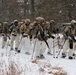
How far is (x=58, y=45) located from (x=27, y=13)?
2239 cm

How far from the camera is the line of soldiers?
17000 millimetres

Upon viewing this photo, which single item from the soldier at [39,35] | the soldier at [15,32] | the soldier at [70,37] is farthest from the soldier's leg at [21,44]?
the soldier at [70,37]

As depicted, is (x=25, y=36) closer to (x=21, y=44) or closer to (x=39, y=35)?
(x=21, y=44)

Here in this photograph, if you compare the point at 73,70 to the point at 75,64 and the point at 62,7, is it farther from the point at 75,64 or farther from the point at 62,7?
the point at 62,7

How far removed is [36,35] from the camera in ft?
56.1

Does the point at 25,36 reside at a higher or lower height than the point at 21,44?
higher

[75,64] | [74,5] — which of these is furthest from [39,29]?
[74,5]

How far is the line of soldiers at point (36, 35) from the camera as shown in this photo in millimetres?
17000

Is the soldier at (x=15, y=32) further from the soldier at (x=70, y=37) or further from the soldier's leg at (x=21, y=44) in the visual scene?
the soldier at (x=70, y=37)

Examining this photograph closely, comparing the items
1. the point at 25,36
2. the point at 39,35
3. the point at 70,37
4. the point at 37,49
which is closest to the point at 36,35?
the point at 39,35

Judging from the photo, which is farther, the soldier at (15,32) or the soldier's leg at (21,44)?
the soldier at (15,32)

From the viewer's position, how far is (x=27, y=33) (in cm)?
1908

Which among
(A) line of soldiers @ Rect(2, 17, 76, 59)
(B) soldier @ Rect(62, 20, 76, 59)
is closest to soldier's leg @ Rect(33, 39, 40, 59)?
(A) line of soldiers @ Rect(2, 17, 76, 59)

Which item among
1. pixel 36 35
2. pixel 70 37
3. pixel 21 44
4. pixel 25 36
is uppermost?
pixel 36 35
